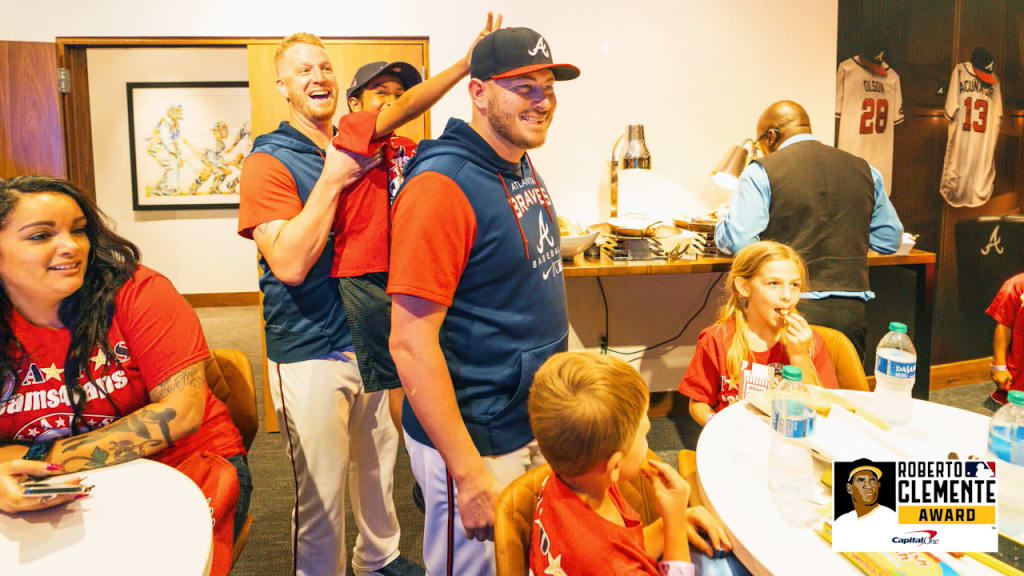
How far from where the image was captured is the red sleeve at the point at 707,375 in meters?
2.06

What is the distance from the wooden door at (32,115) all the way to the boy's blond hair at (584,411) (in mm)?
3423

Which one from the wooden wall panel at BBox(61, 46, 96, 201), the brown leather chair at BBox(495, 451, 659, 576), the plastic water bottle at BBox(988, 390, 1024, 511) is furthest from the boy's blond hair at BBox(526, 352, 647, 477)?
the wooden wall panel at BBox(61, 46, 96, 201)

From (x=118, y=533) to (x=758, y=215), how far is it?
2.44 meters

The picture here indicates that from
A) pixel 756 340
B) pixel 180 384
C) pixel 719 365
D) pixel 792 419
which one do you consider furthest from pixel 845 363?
pixel 180 384

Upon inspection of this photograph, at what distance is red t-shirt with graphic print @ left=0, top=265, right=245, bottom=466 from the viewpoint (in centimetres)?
139

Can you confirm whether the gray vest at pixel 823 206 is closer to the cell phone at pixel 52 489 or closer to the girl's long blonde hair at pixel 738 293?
the girl's long blonde hair at pixel 738 293

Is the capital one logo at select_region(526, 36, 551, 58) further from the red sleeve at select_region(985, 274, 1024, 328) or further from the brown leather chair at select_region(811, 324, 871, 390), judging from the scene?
the red sleeve at select_region(985, 274, 1024, 328)

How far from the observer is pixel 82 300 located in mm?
1443

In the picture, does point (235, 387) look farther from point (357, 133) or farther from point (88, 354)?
point (357, 133)

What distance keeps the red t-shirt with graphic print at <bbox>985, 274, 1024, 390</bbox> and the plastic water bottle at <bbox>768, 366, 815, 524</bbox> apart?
259 cm

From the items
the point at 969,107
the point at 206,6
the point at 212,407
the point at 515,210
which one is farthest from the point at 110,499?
the point at 969,107

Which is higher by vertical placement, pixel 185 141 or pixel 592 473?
pixel 185 141

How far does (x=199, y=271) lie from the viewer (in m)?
6.65

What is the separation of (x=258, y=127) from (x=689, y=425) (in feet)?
9.31
